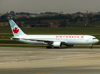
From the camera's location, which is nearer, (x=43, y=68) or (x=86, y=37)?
(x=43, y=68)

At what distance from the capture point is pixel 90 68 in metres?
33.5

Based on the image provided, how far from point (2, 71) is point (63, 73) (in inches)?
265

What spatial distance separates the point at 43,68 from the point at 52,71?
260cm

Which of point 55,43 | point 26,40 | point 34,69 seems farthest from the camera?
point 26,40

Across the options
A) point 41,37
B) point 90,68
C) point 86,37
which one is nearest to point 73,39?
point 86,37

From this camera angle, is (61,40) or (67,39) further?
(61,40)

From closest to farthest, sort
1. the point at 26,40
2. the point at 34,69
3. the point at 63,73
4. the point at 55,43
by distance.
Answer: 1. the point at 63,73
2. the point at 34,69
3. the point at 55,43
4. the point at 26,40

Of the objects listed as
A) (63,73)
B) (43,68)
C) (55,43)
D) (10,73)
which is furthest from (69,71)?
(55,43)

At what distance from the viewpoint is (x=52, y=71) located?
3139 cm

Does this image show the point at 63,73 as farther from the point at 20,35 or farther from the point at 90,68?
the point at 20,35

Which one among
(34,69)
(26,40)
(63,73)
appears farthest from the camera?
(26,40)

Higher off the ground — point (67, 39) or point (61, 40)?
point (67, 39)

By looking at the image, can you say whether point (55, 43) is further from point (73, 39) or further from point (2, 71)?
point (2, 71)

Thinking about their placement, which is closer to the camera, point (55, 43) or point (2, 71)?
point (2, 71)
